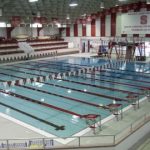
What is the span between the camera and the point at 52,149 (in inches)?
221

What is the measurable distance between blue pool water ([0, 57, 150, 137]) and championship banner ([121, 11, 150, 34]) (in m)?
8.96

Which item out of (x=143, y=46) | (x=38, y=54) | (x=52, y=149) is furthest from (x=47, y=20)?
(x=52, y=149)

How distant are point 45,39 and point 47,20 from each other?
5.06 m

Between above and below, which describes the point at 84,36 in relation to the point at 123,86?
above

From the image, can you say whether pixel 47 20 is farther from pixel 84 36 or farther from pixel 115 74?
pixel 115 74

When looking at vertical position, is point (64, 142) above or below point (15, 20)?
below

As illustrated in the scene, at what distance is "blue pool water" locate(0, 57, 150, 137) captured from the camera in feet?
26.9

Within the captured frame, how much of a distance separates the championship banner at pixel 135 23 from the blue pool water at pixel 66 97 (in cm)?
896

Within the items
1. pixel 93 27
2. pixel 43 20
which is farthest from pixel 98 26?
pixel 43 20

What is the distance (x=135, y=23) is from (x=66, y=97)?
16055 mm

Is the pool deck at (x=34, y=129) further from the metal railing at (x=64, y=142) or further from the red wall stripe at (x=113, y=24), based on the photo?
the red wall stripe at (x=113, y=24)

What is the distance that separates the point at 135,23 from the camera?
2425cm

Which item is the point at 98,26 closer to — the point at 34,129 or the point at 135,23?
the point at 135,23

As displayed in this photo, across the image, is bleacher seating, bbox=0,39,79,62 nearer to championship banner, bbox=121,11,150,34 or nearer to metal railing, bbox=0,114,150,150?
championship banner, bbox=121,11,150,34
